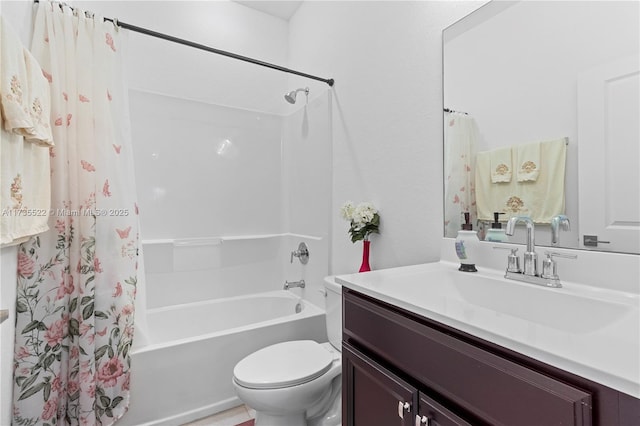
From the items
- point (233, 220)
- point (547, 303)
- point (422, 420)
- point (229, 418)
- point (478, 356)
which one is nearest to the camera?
point (478, 356)

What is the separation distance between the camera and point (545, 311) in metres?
0.85

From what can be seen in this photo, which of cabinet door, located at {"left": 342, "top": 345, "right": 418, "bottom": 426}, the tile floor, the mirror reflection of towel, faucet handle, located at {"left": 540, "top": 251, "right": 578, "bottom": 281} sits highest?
the mirror reflection of towel

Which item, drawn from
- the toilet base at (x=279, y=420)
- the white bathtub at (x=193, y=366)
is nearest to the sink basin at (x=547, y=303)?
the toilet base at (x=279, y=420)

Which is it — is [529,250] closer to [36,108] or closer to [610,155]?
[610,155]

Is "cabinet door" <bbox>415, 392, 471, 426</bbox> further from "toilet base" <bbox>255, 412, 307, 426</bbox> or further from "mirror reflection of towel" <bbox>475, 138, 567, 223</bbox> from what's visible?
"toilet base" <bbox>255, 412, 307, 426</bbox>

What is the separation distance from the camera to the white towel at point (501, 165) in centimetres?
111

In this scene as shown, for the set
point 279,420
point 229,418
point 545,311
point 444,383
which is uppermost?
point 545,311

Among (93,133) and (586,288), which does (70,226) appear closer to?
(93,133)

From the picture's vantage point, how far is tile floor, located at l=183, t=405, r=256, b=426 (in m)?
1.67

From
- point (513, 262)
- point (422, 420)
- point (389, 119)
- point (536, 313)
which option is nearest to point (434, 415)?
point (422, 420)

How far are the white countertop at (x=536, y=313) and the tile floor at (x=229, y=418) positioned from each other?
1233 mm

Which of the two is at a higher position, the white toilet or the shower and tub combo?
the shower and tub combo

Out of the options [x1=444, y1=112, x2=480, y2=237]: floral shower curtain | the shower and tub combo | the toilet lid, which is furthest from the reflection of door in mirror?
the shower and tub combo

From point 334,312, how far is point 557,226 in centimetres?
103
